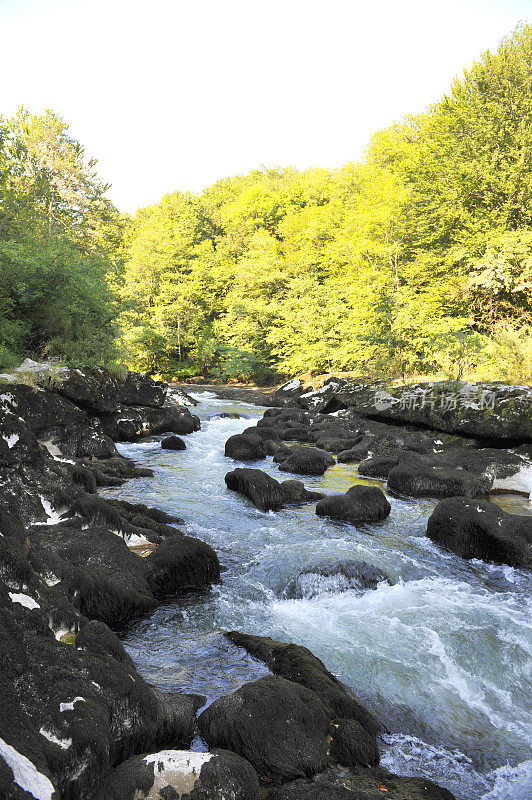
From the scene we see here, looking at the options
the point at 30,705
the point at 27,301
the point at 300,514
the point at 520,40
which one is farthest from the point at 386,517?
the point at 520,40

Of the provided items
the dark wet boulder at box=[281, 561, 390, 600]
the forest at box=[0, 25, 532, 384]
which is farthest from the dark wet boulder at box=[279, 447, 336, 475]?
the forest at box=[0, 25, 532, 384]

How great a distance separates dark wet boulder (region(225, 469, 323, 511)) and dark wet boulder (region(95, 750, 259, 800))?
703 cm

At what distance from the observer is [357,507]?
938 cm

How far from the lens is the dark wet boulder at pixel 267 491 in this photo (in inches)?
394

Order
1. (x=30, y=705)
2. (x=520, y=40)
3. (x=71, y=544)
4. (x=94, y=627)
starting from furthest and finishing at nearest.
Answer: (x=520, y=40) → (x=71, y=544) → (x=94, y=627) → (x=30, y=705)

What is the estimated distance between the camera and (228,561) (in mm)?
7277

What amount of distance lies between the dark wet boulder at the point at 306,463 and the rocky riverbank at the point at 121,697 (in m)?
5.92

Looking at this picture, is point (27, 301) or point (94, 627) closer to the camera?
point (94, 627)

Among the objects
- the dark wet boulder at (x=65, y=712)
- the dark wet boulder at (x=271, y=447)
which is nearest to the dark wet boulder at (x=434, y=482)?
the dark wet boulder at (x=271, y=447)

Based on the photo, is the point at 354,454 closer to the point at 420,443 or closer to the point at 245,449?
the point at 420,443

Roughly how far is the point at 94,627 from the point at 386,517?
275 inches

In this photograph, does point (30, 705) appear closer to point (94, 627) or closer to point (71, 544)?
point (94, 627)

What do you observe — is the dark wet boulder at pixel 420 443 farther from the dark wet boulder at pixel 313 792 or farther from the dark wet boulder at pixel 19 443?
the dark wet boulder at pixel 313 792

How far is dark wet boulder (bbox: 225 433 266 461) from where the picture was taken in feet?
47.7
